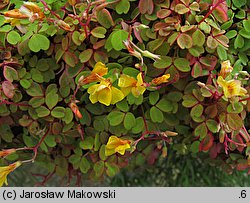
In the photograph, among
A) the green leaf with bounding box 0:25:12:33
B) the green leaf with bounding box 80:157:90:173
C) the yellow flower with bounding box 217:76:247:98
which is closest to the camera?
the yellow flower with bounding box 217:76:247:98

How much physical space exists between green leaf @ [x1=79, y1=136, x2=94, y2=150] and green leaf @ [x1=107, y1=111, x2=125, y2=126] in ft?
0.28

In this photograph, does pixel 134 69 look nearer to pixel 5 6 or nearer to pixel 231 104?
pixel 231 104

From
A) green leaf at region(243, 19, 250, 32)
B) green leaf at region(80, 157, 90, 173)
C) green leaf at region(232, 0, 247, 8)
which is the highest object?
green leaf at region(232, 0, 247, 8)

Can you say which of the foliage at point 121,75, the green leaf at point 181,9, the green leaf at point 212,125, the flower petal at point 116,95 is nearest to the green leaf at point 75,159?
the foliage at point 121,75

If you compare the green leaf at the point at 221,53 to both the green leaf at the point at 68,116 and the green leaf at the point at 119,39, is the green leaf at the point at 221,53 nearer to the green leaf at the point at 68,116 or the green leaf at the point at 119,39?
the green leaf at the point at 119,39

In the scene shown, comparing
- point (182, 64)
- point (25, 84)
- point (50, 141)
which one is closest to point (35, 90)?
point (25, 84)

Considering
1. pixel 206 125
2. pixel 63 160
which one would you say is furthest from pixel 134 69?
pixel 63 160

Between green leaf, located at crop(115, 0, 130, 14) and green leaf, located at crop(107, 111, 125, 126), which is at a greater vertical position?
green leaf, located at crop(115, 0, 130, 14)

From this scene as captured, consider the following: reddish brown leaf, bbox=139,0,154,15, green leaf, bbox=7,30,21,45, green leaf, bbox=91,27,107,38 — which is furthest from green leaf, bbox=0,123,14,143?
reddish brown leaf, bbox=139,0,154,15

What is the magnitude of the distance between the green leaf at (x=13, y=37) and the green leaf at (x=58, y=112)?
18cm

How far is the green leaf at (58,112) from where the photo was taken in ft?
3.70

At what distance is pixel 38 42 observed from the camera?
1.08 meters

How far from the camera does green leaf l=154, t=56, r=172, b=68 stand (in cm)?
108

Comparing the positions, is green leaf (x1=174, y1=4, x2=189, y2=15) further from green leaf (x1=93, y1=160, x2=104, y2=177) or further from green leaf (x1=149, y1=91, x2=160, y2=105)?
green leaf (x1=93, y1=160, x2=104, y2=177)
